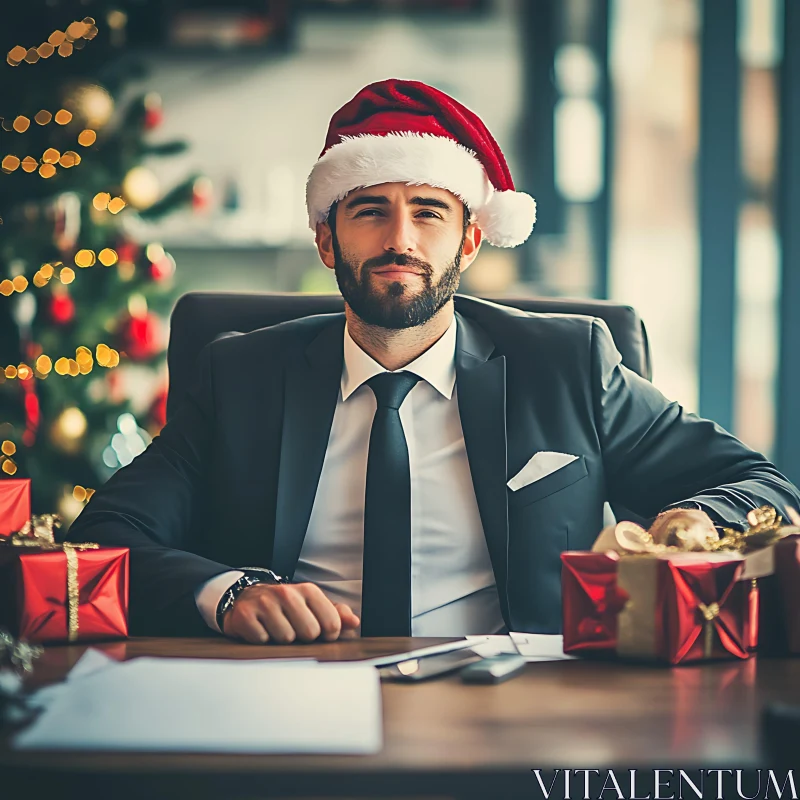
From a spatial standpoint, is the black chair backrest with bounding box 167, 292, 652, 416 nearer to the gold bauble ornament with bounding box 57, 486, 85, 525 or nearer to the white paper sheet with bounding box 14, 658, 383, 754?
the white paper sheet with bounding box 14, 658, 383, 754

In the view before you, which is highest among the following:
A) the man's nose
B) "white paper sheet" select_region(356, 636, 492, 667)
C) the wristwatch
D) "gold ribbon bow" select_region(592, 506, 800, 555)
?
the man's nose

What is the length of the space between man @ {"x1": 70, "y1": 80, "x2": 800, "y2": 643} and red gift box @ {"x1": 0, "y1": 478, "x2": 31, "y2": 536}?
115mm

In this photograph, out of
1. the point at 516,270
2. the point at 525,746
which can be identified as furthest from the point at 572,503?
the point at 516,270

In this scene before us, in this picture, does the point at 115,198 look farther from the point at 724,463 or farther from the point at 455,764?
the point at 455,764

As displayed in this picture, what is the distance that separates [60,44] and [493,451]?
221cm

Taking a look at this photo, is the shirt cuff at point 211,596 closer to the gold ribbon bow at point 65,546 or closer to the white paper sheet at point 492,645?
the gold ribbon bow at point 65,546

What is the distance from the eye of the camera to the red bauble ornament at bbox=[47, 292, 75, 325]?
2.88 metres

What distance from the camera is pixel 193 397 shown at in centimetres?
147

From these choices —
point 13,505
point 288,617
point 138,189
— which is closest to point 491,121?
point 138,189

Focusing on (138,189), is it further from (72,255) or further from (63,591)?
(63,591)

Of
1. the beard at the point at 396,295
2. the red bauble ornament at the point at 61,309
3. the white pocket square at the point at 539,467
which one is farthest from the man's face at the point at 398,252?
the red bauble ornament at the point at 61,309

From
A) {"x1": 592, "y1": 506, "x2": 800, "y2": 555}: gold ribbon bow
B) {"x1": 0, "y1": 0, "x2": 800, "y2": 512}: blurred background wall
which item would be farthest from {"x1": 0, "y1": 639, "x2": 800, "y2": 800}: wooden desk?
{"x1": 0, "y1": 0, "x2": 800, "y2": 512}: blurred background wall

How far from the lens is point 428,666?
832 millimetres

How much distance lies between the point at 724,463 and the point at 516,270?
3.14 meters
